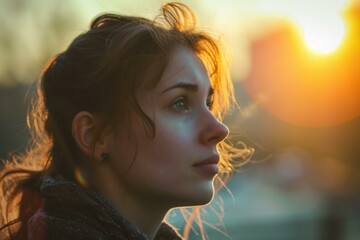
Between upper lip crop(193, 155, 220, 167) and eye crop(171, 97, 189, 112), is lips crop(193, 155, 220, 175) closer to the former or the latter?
upper lip crop(193, 155, 220, 167)

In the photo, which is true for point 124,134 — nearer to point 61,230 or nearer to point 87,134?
point 87,134

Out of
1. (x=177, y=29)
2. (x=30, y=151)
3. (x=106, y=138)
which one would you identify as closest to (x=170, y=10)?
(x=177, y=29)

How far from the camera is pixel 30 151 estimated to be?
11.5 feet

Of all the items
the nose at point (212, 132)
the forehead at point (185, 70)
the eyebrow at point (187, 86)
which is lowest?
the nose at point (212, 132)

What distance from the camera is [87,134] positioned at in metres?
2.98

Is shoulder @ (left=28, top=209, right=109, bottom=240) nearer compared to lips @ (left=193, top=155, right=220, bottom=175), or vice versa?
shoulder @ (left=28, top=209, right=109, bottom=240)

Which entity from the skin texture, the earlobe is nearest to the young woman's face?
the skin texture

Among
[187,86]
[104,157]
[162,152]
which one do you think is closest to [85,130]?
[104,157]

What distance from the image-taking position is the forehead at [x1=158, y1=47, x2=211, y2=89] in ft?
9.80

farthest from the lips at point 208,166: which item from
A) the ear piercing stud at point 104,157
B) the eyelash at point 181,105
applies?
the ear piercing stud at point 104,157

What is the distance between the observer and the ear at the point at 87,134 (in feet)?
9.72

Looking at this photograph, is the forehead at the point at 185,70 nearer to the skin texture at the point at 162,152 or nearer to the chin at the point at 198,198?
the skin texture at the point at 162,152

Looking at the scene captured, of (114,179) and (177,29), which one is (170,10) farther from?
(114,179)

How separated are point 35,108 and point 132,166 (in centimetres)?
72
